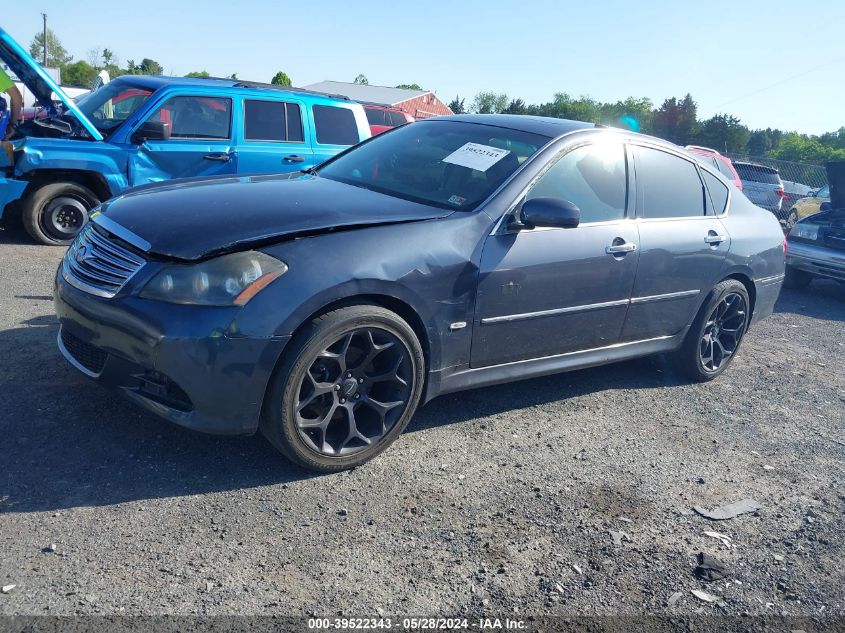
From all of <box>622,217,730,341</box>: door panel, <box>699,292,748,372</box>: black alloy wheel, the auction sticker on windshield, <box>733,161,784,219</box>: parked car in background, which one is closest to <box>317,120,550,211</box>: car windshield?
the auction sticker on windshield

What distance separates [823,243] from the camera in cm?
971

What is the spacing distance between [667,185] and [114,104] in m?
5.90

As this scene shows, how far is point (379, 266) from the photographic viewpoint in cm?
338

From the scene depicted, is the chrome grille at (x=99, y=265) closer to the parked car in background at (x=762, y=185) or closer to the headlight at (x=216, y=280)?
the headlight at (x=216, y=280)

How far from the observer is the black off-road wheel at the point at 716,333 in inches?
205

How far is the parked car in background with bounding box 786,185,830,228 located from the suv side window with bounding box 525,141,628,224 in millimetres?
13547

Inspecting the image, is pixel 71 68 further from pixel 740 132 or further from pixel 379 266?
pixel 379 266

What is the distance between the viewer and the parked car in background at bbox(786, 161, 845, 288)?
946cm

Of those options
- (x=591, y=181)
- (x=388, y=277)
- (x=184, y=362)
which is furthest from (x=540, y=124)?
(x=184, y=362)

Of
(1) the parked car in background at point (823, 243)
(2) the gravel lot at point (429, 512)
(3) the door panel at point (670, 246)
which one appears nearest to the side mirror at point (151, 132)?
(2) the gravel lot at point (429, 512)

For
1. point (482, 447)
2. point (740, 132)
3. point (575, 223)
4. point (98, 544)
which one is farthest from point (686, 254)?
point (740, 132)

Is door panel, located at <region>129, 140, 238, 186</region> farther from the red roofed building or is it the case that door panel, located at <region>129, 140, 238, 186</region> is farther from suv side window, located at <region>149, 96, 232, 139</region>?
the red roofed building

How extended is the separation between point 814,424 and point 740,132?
188 ft

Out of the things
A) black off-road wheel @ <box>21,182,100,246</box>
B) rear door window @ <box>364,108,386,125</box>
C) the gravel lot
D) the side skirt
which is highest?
rear door window @ <box>364,108,386,125</box>
